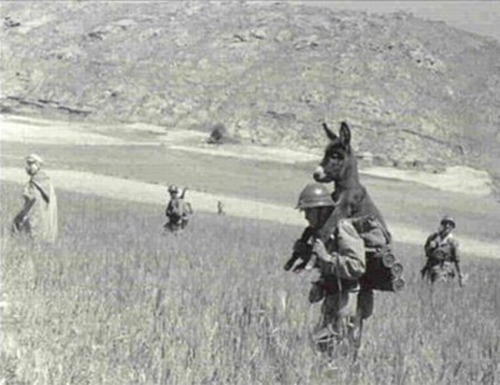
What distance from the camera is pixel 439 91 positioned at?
221ft

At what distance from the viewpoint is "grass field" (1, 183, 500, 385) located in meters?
5.69

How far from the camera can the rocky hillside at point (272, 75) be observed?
202ft

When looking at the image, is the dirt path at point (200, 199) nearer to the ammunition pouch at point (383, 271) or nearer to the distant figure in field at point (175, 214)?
the distant figure in field at point (175, 214)

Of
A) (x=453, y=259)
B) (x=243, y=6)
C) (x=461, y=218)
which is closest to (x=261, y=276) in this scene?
(x=453, y=259)

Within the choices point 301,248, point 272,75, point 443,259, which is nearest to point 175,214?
point 443,259

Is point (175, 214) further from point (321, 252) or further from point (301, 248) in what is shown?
point (321, 252)

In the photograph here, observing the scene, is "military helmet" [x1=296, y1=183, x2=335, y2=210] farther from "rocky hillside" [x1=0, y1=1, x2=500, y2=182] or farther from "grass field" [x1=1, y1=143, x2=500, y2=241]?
"rocky hillside" [x1=0, y1=1, x2=500, y2=182]

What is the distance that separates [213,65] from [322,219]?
65479mm

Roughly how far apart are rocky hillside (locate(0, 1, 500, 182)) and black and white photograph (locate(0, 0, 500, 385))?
0.63ft

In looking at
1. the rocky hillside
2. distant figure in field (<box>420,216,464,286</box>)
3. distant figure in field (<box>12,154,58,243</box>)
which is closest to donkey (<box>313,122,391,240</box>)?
distant figure in field (<box>12,154,58,243</box>)

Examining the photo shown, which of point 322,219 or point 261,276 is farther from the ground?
point 322,219

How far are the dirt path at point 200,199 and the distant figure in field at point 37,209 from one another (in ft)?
50.8

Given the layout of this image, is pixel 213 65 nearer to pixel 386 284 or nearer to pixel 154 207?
pixel 154 207

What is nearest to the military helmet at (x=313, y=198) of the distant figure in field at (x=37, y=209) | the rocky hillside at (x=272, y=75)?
the distant figure in field at (x=37, y=209)
